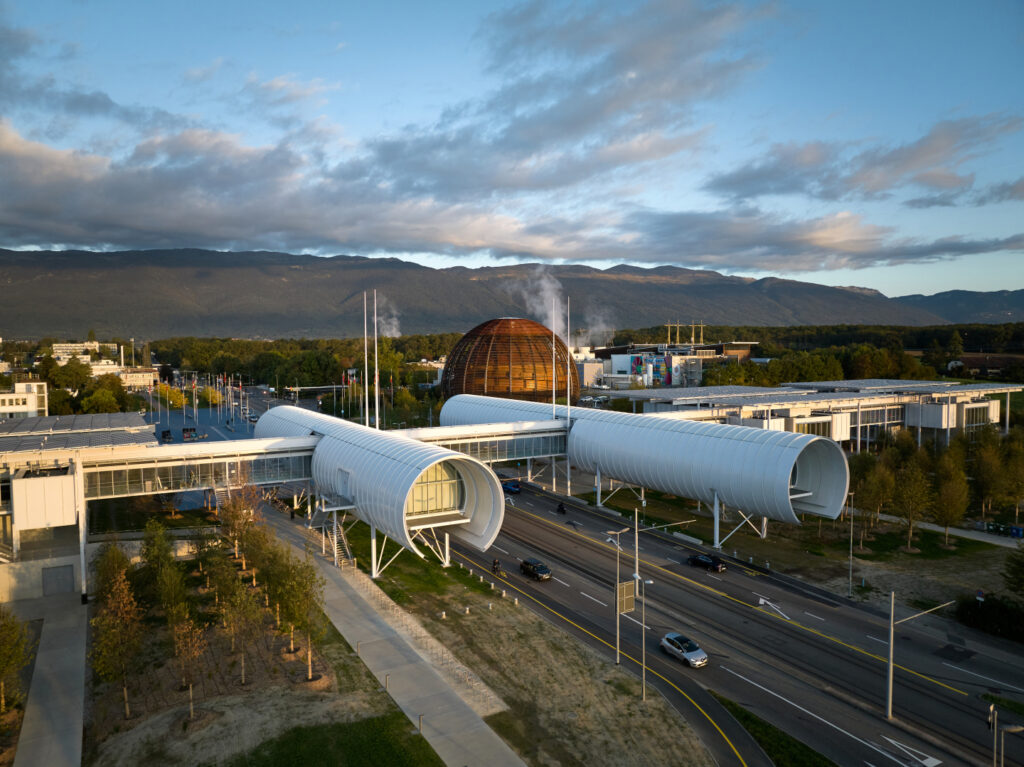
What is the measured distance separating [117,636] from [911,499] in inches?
1999

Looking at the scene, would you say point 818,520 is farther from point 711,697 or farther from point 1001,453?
point 711,697

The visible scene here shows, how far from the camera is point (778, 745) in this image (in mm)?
24859

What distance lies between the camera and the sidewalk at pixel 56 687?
2512 centimetres

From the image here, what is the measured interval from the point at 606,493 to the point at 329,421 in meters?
27.8

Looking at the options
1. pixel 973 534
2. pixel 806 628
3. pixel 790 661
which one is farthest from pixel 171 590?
pixel 973 534

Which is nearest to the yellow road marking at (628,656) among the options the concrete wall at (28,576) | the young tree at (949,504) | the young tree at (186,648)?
the young tree at (186,648)

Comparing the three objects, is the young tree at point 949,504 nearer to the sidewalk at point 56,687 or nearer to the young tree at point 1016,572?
the young tree at point 1016,572

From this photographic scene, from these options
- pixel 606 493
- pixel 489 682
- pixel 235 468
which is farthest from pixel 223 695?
pixel 606 493

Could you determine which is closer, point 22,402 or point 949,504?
point 949,504

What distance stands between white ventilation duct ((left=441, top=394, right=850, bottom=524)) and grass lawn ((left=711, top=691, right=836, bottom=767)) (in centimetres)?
2014

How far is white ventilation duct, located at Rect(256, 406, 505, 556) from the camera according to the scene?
129 ft

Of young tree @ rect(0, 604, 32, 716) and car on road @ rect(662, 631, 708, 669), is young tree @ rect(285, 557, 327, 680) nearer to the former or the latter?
young tree @ rect(0, 604, 32, 716)

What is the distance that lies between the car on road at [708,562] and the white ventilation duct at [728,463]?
5439 millimetres

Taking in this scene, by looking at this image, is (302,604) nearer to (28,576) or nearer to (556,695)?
(556,695)
